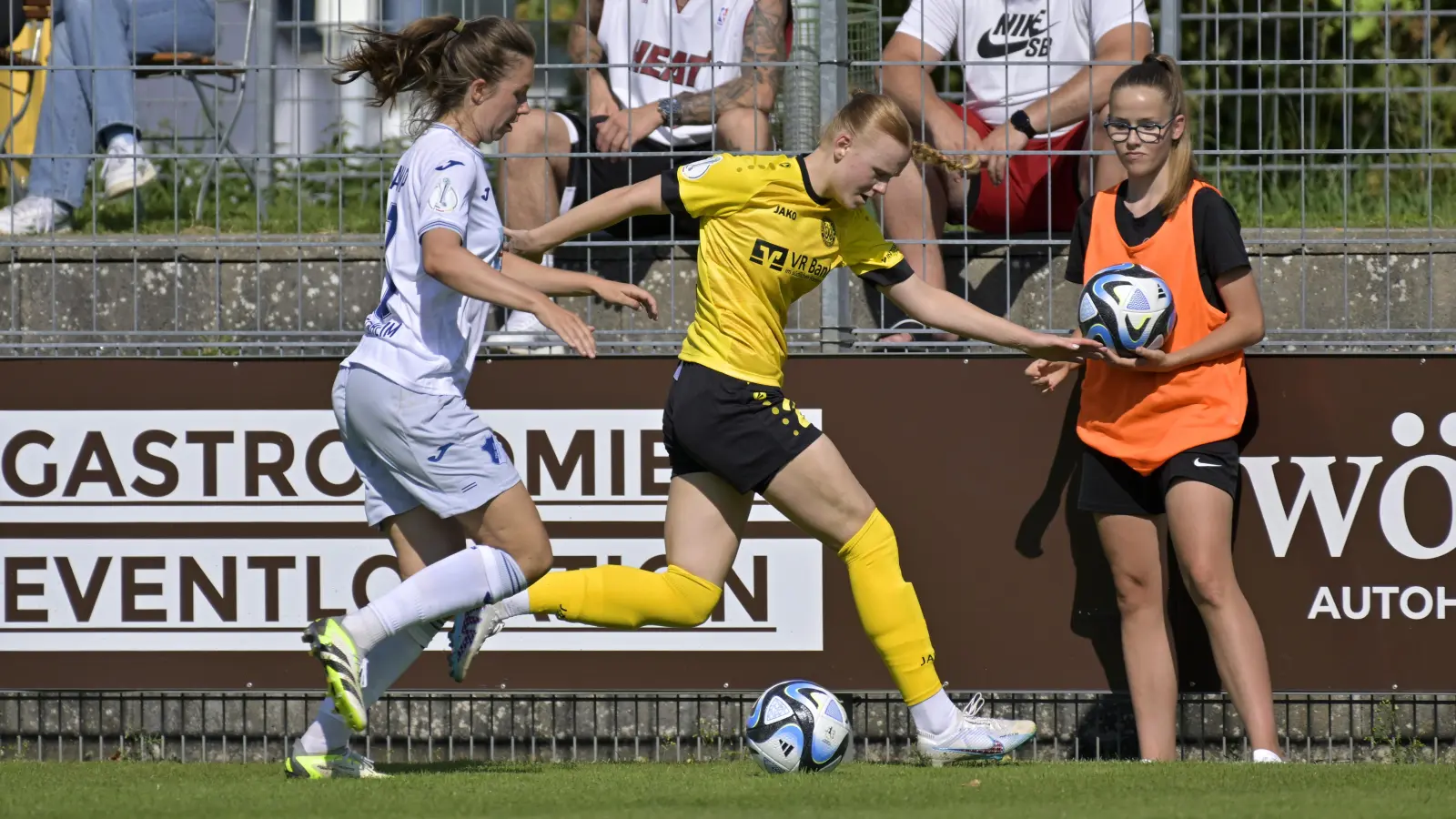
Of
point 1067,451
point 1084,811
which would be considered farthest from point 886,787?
point 1067,451

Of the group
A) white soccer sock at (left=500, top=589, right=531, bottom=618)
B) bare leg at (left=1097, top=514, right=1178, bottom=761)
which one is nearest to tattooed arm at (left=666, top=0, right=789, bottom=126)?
bare leg at (left=1097, top=514, right=1178, bottom=761)

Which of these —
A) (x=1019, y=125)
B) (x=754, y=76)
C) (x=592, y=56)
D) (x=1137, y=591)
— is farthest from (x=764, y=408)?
(x=592, y=56)

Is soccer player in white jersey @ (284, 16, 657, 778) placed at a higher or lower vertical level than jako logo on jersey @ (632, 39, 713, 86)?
lower

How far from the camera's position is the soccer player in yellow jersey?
527cm

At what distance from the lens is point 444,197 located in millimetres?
4867

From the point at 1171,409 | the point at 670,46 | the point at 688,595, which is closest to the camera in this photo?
the point at 688,595

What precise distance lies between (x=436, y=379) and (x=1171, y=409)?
2.38m

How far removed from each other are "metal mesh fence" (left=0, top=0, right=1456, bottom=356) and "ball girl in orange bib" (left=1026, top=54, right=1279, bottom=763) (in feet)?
2.23

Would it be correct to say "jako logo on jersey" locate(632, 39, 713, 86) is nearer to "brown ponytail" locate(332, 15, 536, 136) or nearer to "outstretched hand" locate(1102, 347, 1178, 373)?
"brown ponytail" locate(332, 15, 536, 136)

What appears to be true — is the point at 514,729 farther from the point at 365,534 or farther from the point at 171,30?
the point at 171,30

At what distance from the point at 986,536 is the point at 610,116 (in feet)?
6.82

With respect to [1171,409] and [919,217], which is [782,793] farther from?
[919,217]

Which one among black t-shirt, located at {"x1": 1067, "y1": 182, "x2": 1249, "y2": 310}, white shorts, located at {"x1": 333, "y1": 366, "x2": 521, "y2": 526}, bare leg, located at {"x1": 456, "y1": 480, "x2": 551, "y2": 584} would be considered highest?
black t-shirt, located at {"x1": 1067, "y1": 182, "x2": 1249, "y2": 310}

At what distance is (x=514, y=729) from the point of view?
6.69 m
